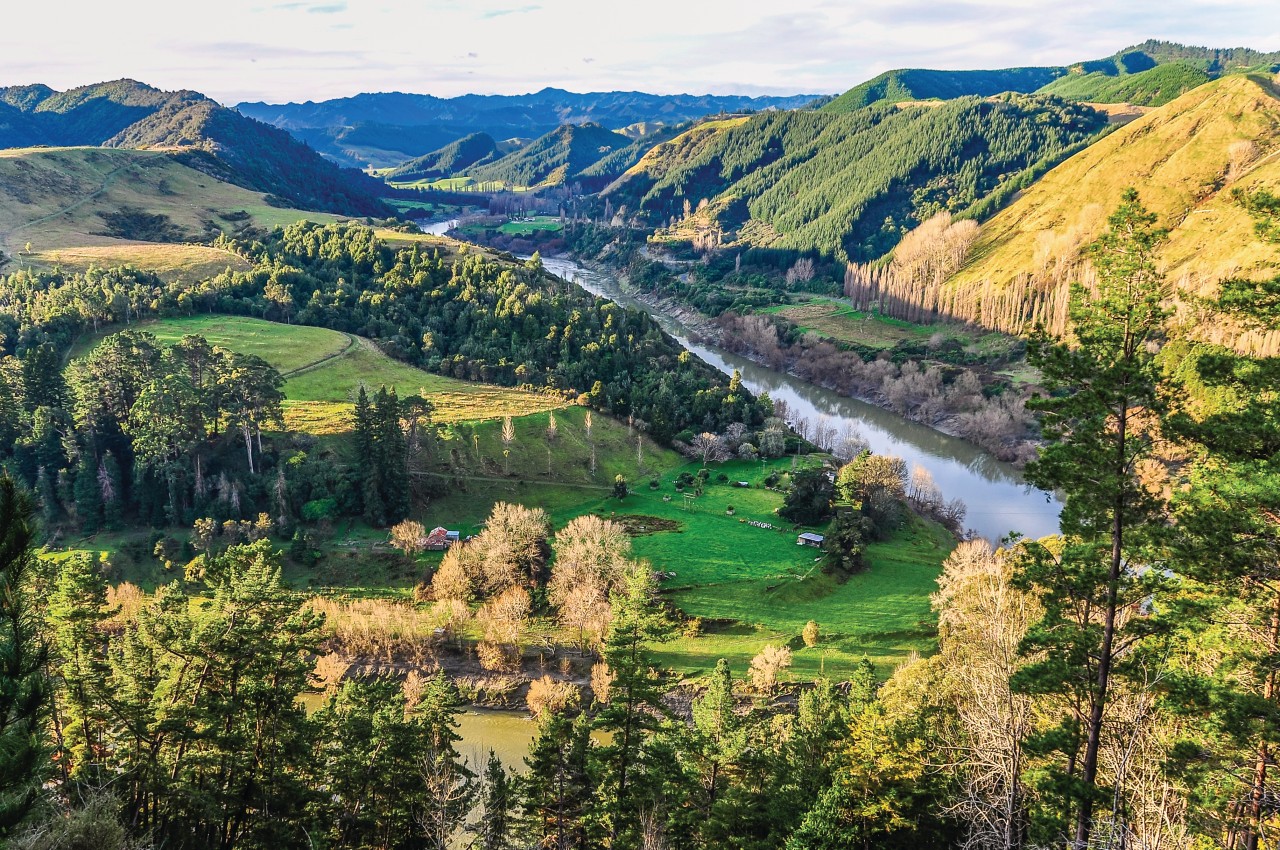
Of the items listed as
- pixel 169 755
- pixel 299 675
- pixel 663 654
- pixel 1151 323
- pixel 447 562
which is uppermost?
pixel 1151 323

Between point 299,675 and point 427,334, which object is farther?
point 427,334

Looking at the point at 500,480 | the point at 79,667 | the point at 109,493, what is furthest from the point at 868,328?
the point at 79,667

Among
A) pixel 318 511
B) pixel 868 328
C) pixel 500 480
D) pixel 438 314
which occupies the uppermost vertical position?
pixel 438 314

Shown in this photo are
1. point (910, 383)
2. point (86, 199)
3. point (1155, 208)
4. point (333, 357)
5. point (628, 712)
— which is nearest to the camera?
point (628, 712)

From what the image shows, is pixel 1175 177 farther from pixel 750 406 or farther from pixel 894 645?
pixel 894 645

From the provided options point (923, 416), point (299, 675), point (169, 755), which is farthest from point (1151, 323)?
point (923, 416)

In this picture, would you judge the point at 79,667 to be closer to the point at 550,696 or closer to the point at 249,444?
the point at 550,696
